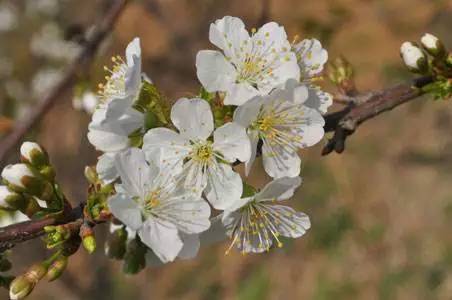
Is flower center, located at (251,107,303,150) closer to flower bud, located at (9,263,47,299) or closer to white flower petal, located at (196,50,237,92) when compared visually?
white flower petal, located at (196,50,237,92)

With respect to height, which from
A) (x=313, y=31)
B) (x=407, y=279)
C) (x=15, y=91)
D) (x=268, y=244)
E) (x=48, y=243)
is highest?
(x=48, y=243)

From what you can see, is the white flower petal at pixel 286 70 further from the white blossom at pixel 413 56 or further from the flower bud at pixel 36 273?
the flower bud at pixel 36 273

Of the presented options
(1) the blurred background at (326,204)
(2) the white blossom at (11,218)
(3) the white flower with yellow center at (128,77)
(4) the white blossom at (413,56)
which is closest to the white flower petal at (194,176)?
(3) the white flower with yellow center at (128,77)

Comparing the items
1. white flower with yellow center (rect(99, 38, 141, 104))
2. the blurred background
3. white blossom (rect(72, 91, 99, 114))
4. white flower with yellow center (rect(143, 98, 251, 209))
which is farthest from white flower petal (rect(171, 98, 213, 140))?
the blurred background

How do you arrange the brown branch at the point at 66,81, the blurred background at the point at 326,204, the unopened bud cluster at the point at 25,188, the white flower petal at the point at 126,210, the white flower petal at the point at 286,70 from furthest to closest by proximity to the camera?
the blurred background at the point at 326,204 → the brown branch at the point at 66,81 → the white flower petal at the point at 286,70 → the unopened bud cluster at the point at 25,188 → the white flower petal at the point at 126,210

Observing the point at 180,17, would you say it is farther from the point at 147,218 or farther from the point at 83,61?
the point at 147,218

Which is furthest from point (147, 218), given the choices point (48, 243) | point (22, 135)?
point (22, 135)
